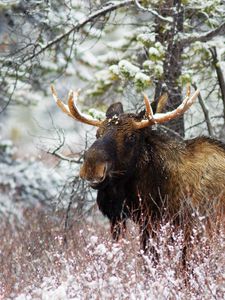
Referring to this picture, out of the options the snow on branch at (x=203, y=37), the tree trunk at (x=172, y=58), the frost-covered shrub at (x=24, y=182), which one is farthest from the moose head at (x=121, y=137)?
the frost-covered shrub at (x=24, y=182)

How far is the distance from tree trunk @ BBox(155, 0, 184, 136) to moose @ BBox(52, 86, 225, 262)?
2191 mm

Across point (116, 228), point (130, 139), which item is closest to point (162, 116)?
point (130, 139)

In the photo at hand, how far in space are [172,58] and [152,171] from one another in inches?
115

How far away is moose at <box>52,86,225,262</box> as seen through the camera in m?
7.76

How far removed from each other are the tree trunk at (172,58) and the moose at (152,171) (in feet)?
7.19

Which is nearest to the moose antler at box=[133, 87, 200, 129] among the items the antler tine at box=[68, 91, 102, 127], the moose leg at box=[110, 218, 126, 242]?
the antler tine at box=[68, 91, 102, 127]

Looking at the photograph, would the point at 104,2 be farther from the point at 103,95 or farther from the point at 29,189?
the point at 29,189

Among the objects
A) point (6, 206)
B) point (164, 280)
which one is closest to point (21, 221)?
point (6, 206)

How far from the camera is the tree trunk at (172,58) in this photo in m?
10.2

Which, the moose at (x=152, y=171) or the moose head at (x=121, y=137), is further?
the moose at (x=152, y=171)

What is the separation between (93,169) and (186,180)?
1.25 metres

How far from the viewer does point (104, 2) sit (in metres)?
11.1

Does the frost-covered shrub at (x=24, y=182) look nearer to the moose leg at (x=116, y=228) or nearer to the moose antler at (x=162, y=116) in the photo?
the moose leg at (x=116, y=228)

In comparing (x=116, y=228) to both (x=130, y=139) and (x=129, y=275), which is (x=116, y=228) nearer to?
(x=130, y=139)
